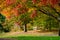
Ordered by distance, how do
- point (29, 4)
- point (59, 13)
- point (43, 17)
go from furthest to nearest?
point (43, 17) → point (59, 13) → point (29, 4)

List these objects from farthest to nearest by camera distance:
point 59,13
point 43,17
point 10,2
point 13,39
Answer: point 43,17, point 59,13, point 10,2, point 13,39

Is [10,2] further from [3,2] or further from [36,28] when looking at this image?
[36,28]

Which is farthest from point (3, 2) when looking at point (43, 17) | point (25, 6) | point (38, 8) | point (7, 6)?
point (43, 17)

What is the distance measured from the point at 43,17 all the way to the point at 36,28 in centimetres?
767

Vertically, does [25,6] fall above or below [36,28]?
above

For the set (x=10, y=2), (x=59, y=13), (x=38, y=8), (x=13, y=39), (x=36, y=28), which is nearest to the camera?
(x=13, y=39)

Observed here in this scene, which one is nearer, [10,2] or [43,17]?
[10,2]

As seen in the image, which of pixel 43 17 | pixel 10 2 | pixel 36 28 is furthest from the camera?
pixel 36 28

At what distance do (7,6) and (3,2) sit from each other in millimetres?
495

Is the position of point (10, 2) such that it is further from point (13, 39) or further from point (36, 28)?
point (36, 28)

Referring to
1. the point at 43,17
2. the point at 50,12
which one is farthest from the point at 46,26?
the point at 50,12

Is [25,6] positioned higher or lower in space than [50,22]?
higher

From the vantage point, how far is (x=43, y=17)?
22.6m

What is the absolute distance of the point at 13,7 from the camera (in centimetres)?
1678
